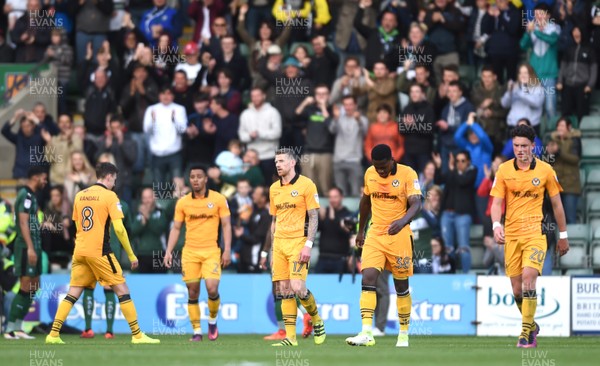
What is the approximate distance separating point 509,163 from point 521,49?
10795 mm

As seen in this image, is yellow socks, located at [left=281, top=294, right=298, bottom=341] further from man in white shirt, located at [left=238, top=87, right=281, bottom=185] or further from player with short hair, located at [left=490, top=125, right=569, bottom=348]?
man in white shirt, located at [left=238, top=87, right=281, bottom=185]

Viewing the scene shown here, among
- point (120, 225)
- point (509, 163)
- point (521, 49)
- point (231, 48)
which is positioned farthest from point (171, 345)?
point (521, 49)

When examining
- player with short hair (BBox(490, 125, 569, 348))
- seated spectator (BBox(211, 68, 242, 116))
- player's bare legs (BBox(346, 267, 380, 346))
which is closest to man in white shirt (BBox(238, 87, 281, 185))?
seated spectator (BBox(211, 68, 242, 116))

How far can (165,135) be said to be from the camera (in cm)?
2664

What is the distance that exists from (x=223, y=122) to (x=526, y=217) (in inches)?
426

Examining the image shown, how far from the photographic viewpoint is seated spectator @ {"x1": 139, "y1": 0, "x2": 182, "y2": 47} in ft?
94.1

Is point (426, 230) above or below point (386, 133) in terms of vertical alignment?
below

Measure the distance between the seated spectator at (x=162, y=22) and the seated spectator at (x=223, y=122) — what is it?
263 centimetres

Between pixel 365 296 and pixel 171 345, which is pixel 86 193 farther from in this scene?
pixel 365 296

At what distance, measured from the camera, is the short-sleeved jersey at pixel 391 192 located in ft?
56.6

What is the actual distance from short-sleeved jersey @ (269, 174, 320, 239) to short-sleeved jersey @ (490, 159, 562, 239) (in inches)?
106

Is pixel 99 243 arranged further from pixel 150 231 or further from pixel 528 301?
pixel 528 301

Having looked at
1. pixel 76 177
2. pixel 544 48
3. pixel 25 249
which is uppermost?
pixel 544 48

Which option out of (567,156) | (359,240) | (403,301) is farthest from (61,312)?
(567,156)
